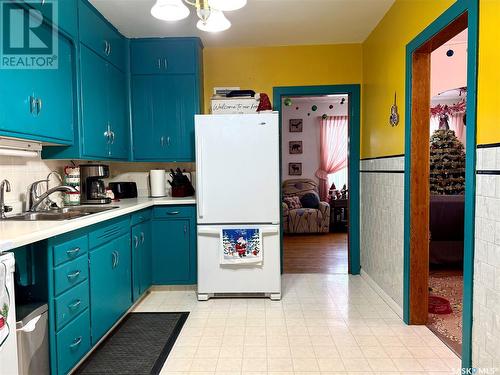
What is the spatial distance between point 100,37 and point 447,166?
4.92 m

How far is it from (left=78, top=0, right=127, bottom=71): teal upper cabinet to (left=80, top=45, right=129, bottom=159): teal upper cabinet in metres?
0.07

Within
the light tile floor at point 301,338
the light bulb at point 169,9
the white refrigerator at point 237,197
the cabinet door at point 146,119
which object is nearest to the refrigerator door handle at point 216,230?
the white refrigerator at point 237,197

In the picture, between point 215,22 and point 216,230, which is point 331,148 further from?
point 215,22

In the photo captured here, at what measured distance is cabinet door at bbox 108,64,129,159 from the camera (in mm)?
3166

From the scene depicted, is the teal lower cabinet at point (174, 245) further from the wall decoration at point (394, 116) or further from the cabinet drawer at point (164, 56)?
the wall decoration at point (394, 116)

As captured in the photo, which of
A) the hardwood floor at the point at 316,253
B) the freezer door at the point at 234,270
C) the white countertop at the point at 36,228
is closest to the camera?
the white countertop at the point at 36,228

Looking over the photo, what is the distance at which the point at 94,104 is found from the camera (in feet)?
9.30

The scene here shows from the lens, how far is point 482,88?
5.39ft

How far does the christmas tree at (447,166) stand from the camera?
5.13m

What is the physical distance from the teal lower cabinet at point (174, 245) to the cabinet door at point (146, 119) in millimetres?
660

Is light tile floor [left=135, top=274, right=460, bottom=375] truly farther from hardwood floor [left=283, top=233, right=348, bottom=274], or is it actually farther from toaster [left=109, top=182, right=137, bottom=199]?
toaster [left=109, top=182, right=137, bottom=199]

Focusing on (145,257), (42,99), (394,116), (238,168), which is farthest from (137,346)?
(394,116)

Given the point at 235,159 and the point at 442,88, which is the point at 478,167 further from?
the point at 442,88

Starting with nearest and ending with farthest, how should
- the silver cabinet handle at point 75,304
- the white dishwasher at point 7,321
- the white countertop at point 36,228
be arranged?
the white dishwasher at point 7,321 → the white countertop at point 36,228 → the silver cabinet handle at point 75,304
